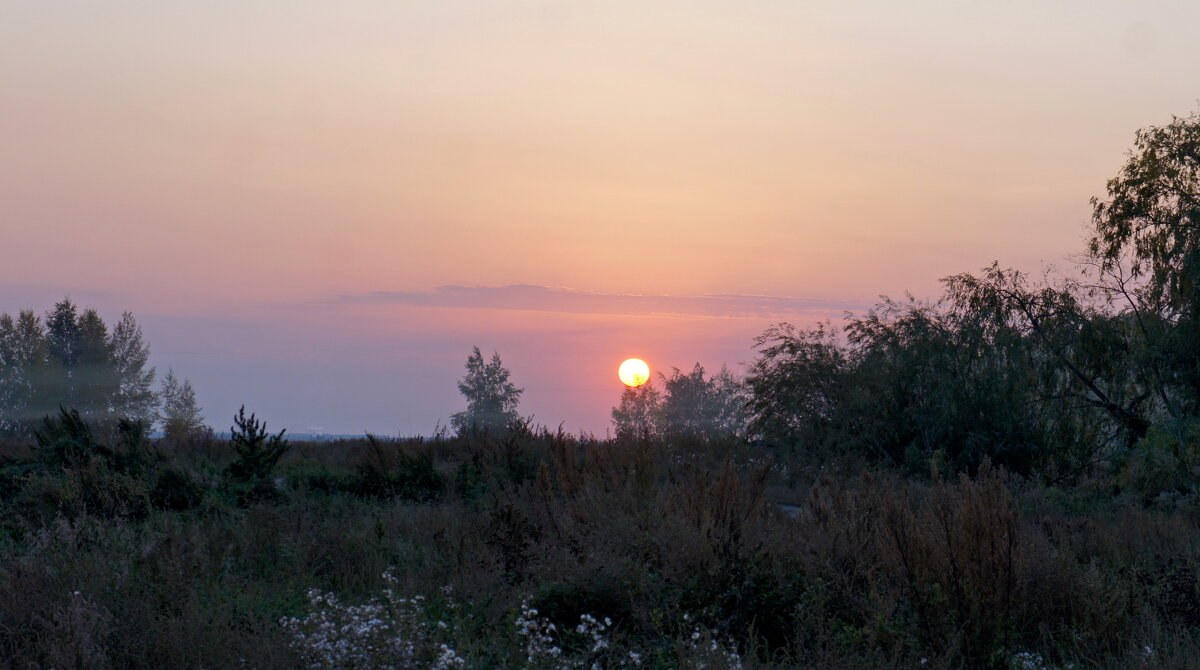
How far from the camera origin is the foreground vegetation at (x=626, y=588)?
5684 mm

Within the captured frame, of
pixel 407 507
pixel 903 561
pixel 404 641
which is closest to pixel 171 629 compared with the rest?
pixel 404 641

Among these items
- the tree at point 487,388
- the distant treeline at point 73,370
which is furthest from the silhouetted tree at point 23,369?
the tree at point 487,388

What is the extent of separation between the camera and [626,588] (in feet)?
21.8

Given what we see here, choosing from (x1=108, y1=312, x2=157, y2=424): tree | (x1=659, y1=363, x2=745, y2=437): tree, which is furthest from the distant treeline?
(x1=659, y1=363, x2=745, y2=437): tree

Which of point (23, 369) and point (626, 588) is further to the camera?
point (23, 369)

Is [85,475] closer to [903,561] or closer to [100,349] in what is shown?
[903,561]

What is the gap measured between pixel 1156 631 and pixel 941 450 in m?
14.7

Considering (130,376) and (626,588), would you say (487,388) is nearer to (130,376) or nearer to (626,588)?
(130,376)

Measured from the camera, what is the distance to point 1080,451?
21.3m

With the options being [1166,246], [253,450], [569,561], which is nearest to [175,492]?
[253,450]

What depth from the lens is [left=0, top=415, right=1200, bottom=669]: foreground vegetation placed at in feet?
18.6

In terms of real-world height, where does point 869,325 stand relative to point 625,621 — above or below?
above

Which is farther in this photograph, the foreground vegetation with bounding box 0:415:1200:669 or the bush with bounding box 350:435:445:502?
the bush with bounding box 350:435:445:502

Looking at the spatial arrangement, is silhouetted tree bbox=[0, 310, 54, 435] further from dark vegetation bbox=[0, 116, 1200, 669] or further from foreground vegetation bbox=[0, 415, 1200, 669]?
foreground vegetation bbox=[0, 415, 1200, 669]
